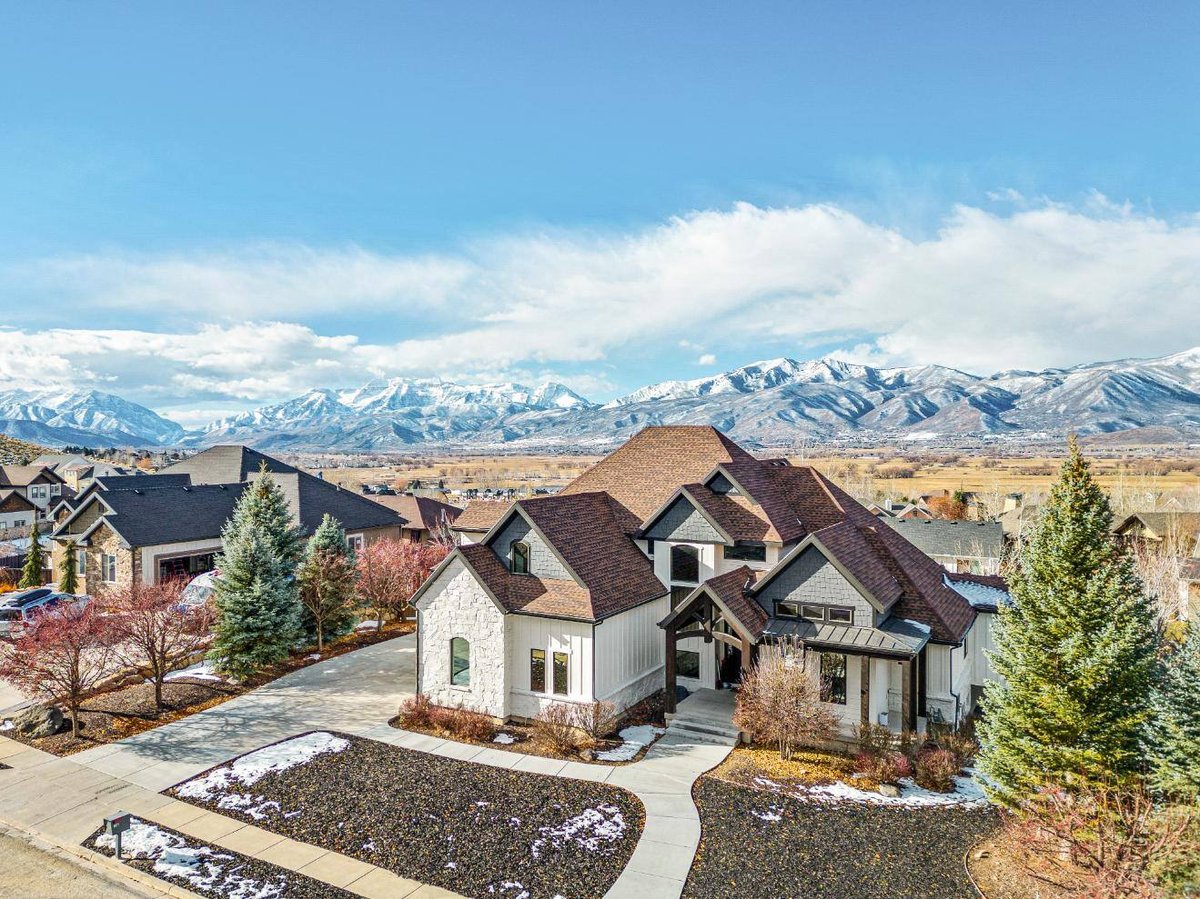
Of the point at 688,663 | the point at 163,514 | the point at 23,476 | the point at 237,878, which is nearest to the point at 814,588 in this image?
the point at 688,663

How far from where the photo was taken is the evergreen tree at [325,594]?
26.1 meters

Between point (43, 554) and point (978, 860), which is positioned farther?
point (43, 554)

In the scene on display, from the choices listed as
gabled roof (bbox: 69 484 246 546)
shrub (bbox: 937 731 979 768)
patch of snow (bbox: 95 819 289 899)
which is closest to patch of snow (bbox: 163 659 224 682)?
patch of snow (bbox: 95 819 289 899)

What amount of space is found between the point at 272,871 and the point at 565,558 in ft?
33.6

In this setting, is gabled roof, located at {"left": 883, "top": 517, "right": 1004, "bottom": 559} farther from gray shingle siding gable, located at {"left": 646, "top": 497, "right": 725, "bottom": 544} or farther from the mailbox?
the mailbox

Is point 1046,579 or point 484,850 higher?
point 1046,579

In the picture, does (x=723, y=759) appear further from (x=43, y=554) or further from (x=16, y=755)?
(x=43, y=554)

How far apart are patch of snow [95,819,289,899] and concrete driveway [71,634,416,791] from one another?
7.91ft

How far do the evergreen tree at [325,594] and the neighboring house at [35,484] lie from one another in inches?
2292

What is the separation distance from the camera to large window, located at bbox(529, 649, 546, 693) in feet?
63.3

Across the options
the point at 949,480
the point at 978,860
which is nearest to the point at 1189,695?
the point at 978,860

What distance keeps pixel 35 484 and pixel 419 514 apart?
158 ft

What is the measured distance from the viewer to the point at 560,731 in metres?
17.5

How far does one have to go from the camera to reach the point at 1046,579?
42.4 ft
